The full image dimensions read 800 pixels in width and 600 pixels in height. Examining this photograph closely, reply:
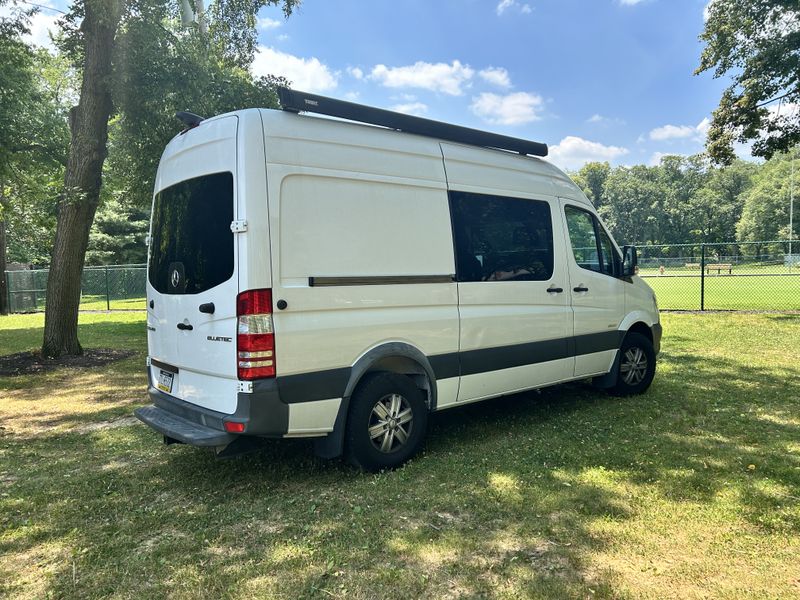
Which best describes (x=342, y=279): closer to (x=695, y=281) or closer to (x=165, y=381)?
(x=165, y=381)

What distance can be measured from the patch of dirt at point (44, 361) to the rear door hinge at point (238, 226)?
24.7 ft

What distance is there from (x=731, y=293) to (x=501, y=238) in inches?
834


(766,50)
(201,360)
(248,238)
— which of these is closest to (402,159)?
(248,238)

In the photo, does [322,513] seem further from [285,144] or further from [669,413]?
[669,413]

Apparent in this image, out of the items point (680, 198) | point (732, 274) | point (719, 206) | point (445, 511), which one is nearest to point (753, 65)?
point (732, 274)

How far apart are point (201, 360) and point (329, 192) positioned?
1.53 m

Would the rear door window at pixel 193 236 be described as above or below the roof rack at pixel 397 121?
below

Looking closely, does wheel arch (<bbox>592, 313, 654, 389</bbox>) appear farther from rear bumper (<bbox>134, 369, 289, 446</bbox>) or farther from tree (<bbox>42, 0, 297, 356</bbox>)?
tree (<bbox>42, 0, 297, 356</bbox>)

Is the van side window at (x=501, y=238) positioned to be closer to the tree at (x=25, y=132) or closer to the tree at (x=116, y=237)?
the tree at (x=25, y=132)

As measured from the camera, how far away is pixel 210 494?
396cm

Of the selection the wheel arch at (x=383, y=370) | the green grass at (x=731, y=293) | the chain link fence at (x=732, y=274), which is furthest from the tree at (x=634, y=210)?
the wheel arch at (x=383, y=370)

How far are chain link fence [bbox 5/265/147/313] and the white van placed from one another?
20881 mm

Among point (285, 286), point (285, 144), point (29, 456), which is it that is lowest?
point (29, 456)

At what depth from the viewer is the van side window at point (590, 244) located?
19.1ft
